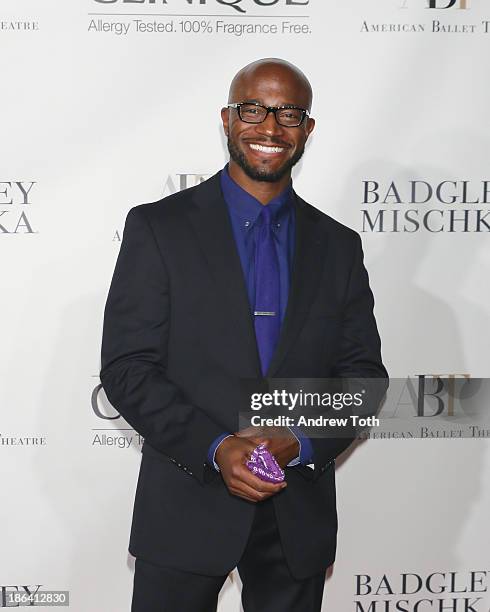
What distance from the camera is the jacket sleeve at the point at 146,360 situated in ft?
5.44

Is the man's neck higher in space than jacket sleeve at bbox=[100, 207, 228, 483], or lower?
higher

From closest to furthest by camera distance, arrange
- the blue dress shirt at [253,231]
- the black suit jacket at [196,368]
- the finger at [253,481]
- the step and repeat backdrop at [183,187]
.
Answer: the finger at [253,481] < the black suit jacket at [196,368] < the blue dress shirt at [253,231] < the step and repeat backdrop at [183,187]

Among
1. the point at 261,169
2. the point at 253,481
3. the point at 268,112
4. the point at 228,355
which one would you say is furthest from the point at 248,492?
the point at 268,112

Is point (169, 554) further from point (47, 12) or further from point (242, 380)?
point (47, 12)

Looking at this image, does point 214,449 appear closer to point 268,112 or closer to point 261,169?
point 261,169

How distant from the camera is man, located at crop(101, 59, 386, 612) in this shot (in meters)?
1.70

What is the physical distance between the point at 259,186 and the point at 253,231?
0.10 meters

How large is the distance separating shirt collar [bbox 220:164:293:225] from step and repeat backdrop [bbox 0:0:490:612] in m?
0.60

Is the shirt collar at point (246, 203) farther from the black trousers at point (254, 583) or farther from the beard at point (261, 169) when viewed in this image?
the black trousers at point (254, 583)

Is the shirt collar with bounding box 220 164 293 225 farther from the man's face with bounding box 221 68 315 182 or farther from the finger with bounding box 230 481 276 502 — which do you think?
the finger with bounding box 230 481 276 502

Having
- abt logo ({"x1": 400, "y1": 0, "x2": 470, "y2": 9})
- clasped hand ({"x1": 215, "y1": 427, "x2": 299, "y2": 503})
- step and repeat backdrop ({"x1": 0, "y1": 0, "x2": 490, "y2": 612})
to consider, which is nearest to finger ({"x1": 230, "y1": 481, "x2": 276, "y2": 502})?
clasped hand ({"x1": 215, "y1": 427, "x2": 299, "y2": 503})

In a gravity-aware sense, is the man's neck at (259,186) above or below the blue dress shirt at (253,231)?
above

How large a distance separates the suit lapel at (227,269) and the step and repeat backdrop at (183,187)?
A: 25.3 inches

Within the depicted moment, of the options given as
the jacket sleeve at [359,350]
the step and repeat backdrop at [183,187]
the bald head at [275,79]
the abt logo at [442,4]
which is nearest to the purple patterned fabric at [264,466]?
the jacket sleeve at [359,350]
